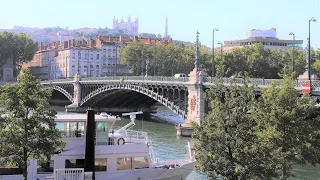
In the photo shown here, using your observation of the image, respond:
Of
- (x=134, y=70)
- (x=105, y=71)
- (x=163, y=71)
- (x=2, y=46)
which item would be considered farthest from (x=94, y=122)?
(x=105, y=71)

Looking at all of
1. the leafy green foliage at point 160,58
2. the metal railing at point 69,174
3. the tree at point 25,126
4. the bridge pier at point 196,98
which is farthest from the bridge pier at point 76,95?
the tree at point 25,126

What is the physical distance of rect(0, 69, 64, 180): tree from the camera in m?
15.2

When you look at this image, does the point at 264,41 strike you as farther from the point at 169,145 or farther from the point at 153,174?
the point at 153,174

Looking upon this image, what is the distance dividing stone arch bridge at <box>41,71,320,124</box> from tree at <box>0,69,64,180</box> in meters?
13.4

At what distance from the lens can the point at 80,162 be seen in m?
19.1

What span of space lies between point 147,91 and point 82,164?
34.1 meters

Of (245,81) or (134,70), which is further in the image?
(134,70)

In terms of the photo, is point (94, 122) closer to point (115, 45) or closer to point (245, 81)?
point (245, 81)

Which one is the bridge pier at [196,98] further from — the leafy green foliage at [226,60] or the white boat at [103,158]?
the leafy green foliage at [226,60]

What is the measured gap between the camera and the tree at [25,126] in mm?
15227

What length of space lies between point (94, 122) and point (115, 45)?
108707 mm

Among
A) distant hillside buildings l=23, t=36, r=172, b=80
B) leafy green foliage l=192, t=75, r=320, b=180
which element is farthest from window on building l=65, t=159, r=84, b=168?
distant hillside buildings l=23, t=36, r=172, b=80

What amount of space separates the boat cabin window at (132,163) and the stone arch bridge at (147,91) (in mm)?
8122

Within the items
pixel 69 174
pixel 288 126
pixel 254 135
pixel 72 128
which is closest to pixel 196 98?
pixel 72 128
